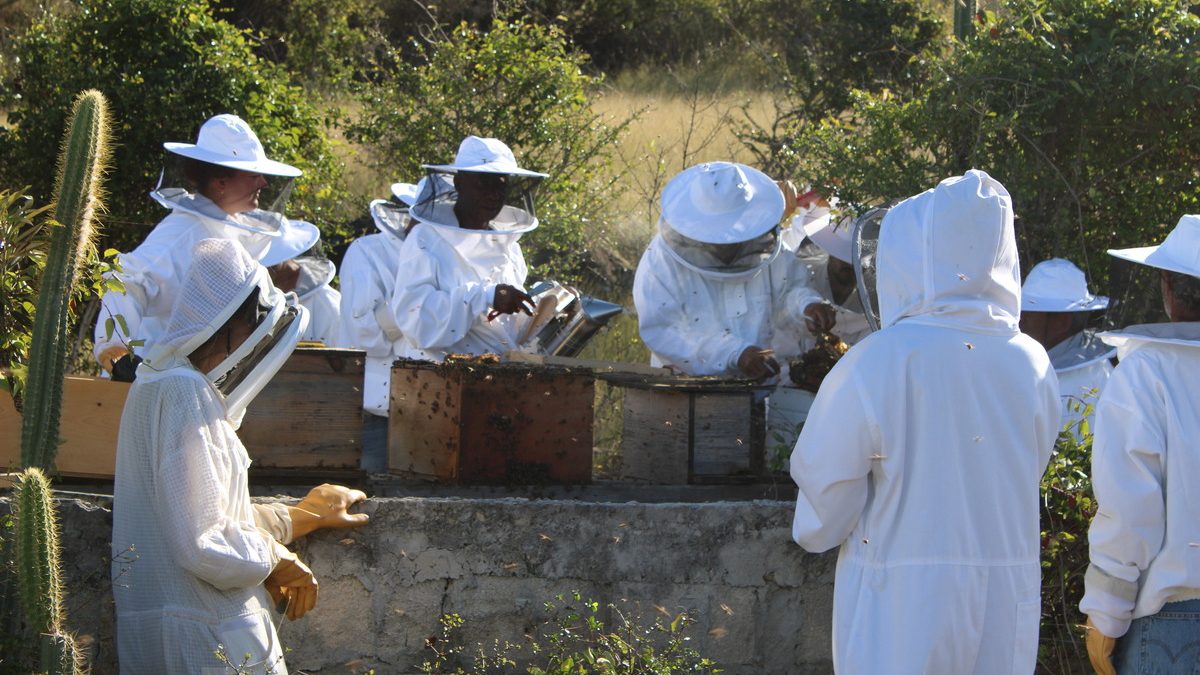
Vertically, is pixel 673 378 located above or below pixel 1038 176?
below

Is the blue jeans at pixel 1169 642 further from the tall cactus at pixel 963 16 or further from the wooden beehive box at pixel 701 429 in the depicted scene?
the tall cactus at pixel 963 16

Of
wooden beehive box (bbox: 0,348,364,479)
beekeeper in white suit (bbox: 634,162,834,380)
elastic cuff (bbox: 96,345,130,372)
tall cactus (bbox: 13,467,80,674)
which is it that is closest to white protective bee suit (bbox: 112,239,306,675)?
tall cactus (bbox: 13,467,80,674)

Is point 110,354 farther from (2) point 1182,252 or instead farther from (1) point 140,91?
(1) point 140,91

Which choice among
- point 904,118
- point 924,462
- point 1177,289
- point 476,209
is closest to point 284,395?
point 476,209

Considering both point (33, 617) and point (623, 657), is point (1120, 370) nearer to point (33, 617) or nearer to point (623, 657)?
point (623, 657)

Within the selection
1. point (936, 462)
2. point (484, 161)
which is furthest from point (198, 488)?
point (484, 161)

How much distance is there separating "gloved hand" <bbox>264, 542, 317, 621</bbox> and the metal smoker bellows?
91.2 inches

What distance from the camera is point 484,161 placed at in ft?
19.3

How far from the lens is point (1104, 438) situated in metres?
3.41

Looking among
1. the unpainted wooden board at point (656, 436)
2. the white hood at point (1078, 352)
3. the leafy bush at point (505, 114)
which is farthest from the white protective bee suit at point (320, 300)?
the white hood at point (1078, 352)

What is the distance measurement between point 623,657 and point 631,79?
14.5 meters

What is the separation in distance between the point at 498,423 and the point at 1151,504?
2.04 metres

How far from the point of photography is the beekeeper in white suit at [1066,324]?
17.4ft

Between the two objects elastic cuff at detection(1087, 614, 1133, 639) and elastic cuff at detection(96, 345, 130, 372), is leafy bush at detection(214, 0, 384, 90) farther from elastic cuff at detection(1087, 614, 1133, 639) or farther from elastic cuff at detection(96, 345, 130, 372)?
elastic cuff at detection(1087, 614, 1133, 639)
